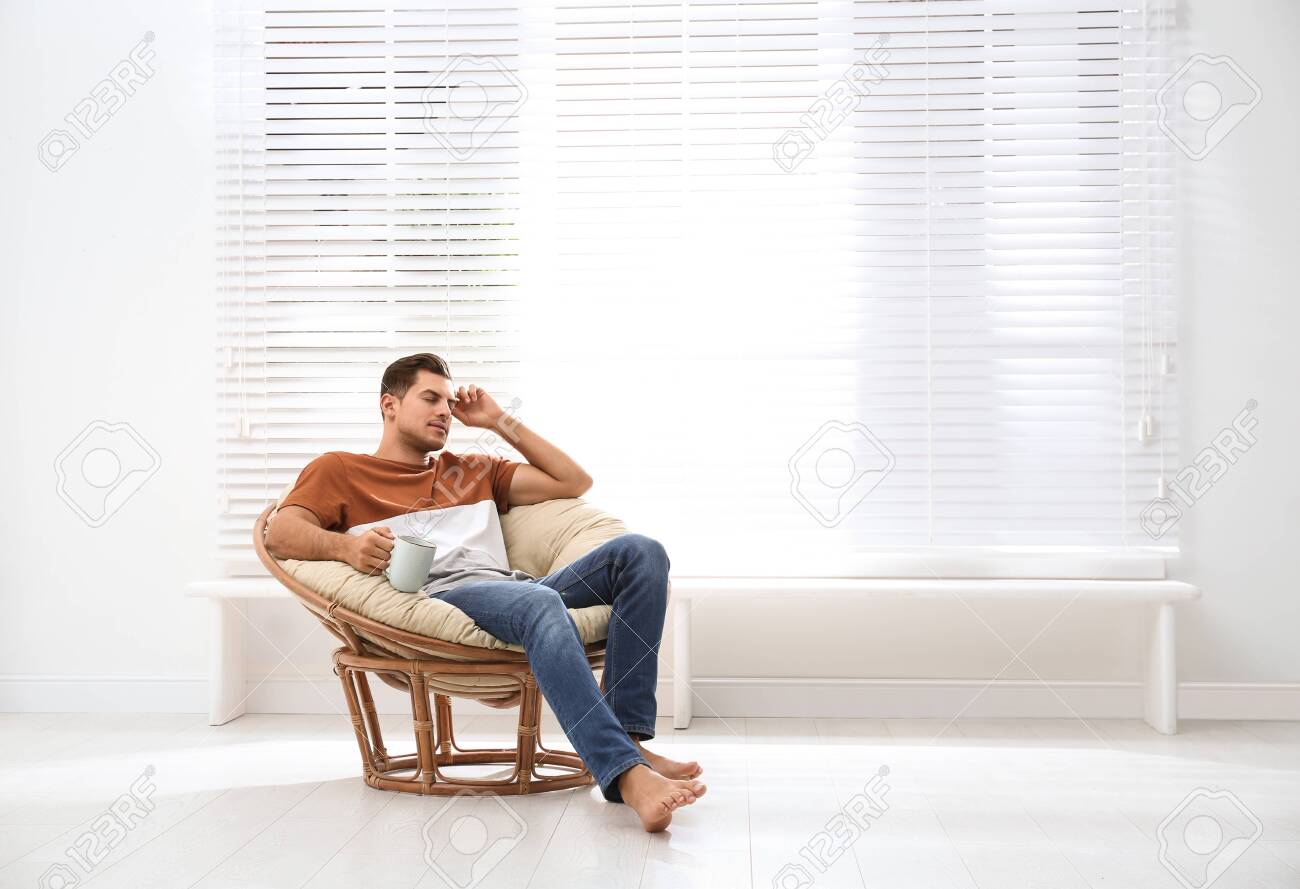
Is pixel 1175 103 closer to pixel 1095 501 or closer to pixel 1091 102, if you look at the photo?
pixel 1091 102

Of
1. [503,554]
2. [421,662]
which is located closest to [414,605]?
[421,662]

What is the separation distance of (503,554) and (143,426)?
1514mm

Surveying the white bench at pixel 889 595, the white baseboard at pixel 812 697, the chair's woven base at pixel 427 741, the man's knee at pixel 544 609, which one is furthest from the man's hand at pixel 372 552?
the white baseboard at pixel 812 697

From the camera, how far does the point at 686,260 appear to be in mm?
3381

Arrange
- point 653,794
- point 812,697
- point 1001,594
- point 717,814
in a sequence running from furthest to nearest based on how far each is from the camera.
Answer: point 812,697
point 1001,594
point 717,814
point 653,794

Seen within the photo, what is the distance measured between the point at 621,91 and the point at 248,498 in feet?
5.66

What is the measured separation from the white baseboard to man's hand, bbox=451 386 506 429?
1.09m

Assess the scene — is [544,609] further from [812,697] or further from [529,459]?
[812,697]

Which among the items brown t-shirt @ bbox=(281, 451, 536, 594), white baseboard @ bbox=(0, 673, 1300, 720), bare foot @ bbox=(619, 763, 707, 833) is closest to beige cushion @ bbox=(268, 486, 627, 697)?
A: brown t-shirt @ bbox=(281, 451, 536, 594)

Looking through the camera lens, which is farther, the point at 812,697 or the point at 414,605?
the point at 812,697

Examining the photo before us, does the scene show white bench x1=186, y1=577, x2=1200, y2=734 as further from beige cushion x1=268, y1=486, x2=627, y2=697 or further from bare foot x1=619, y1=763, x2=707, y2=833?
bare foot x1=619, y1=763, x2=707, y2=833

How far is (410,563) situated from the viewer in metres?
2.29

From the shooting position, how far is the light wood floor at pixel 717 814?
1.91 m

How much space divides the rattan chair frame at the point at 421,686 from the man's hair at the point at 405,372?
0.45 meters
